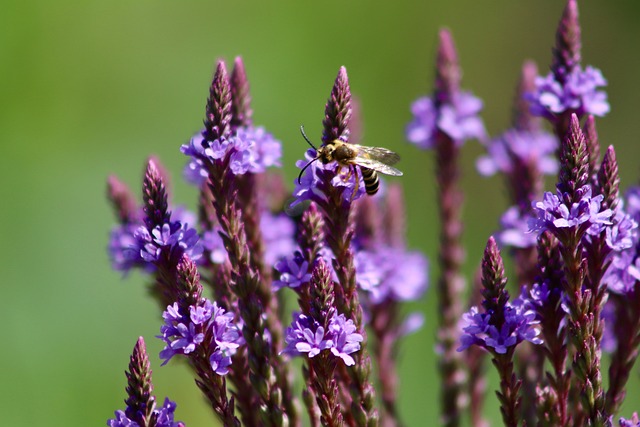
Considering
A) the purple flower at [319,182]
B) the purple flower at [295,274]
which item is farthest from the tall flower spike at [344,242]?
the purple flower at [295,274]

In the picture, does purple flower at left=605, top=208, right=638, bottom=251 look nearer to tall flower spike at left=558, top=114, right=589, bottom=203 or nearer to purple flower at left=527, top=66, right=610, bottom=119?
tall flower spike at left=558, top=114, right=589, bottom=203

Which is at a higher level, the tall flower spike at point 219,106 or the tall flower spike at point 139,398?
the tall flower spike at point 219,106

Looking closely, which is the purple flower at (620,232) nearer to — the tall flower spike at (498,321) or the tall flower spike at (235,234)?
the tall flower spike at (498,321)

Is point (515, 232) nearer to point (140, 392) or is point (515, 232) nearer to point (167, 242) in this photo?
point (167, 242)

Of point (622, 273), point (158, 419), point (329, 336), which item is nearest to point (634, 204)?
point (622, 273)

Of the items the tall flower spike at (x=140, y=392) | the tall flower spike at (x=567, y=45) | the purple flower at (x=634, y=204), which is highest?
the tall flower spike at (x=567, y=45)
